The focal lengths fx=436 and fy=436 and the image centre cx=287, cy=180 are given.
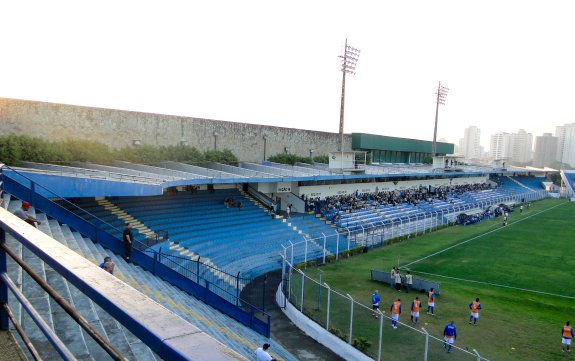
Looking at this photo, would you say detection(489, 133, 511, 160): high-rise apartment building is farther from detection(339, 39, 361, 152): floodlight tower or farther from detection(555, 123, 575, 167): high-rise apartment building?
detection(339, 39, 361, 152): floodlight tower

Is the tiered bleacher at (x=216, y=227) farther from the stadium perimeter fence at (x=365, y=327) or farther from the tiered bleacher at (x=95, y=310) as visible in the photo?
the tiered bleacher at (x=95, y=310)

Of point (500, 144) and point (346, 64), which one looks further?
point (500, 144)

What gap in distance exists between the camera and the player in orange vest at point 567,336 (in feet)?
41.8

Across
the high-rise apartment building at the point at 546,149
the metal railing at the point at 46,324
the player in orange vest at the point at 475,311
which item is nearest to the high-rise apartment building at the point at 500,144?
the high-rise apartment building at the point at 546,149

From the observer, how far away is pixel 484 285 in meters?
20.1

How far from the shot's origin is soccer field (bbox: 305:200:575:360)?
13414 millimetres

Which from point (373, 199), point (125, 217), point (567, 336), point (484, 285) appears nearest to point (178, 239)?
point (125, 217)

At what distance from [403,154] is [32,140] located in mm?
51653

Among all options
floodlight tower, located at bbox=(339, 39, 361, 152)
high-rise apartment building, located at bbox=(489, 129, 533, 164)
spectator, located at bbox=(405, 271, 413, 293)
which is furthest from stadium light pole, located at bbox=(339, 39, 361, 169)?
high-rise apartment building, located at bbox=(489, 129, 533, 164)

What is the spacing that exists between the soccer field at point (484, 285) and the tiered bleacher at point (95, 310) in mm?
3989

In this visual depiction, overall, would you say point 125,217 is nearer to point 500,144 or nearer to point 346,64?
point 346,64

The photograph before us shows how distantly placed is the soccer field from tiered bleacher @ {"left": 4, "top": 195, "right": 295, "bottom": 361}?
399 centimetres

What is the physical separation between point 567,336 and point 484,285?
7.33m

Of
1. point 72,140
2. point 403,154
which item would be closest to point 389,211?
point 72,140
